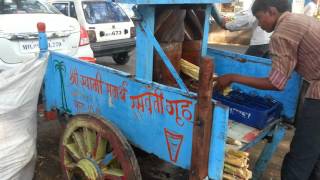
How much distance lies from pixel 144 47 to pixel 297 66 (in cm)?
99

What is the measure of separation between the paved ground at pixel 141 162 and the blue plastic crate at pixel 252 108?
57cm

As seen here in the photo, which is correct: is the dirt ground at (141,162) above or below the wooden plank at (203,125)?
below

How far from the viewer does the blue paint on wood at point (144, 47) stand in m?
2.11

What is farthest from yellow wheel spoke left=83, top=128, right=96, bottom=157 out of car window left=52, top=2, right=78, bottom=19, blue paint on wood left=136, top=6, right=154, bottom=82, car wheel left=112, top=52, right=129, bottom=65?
car wheel left=112, top=52, right=129, bottom=65

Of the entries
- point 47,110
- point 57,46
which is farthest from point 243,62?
point 57,46

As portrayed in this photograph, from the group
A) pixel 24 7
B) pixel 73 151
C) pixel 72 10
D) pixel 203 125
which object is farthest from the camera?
pixel 72 10

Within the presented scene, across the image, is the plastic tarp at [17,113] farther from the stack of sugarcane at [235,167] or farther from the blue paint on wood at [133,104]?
the stack of sugarcane at [235,167]

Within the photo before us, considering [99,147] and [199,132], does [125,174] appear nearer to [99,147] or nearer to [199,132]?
[99,147]

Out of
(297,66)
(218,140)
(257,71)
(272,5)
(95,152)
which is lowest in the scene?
(95,152)

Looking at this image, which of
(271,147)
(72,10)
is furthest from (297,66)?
(72,10)

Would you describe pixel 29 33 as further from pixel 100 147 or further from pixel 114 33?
pixel 114 33

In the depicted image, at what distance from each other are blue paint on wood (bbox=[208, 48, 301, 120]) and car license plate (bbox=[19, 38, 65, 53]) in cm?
205

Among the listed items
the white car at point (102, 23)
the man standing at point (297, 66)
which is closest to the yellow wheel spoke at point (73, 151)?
the man standing at point (297, 66)

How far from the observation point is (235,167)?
6.38ft
